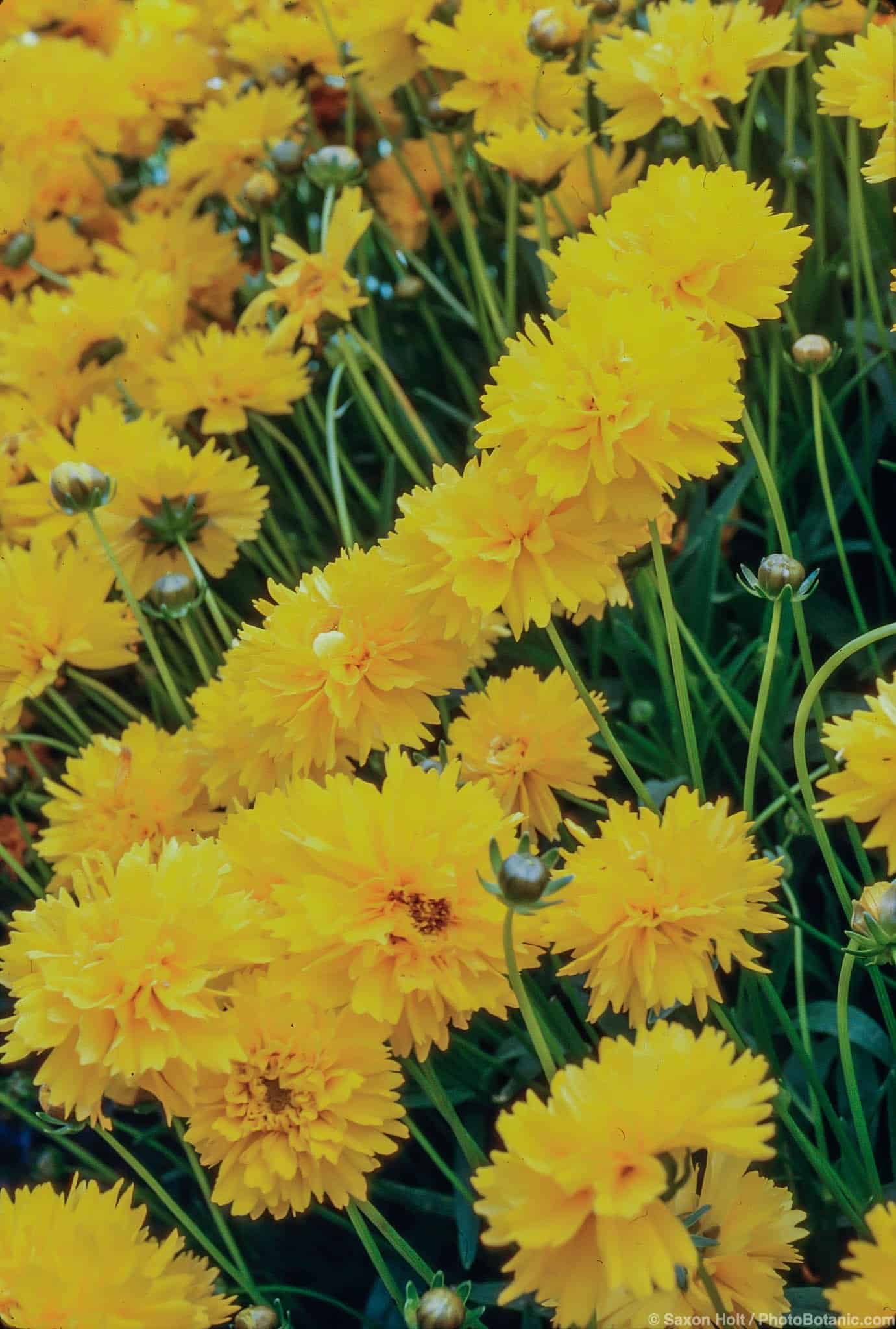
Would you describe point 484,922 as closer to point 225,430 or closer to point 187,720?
point 187,720

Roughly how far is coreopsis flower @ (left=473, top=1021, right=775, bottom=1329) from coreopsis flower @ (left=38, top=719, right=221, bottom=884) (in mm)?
433

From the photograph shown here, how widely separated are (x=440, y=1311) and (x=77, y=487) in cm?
60

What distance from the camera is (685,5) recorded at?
1.08 m

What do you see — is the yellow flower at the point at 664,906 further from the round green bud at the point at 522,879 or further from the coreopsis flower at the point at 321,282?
the coreopsis flower at the point at 321,282

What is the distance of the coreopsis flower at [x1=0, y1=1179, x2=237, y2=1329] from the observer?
653mm

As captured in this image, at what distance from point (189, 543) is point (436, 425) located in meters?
0.35

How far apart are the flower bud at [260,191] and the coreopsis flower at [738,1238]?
1.01 meters

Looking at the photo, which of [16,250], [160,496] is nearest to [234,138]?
[16,250]

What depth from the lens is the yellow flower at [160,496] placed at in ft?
3.60

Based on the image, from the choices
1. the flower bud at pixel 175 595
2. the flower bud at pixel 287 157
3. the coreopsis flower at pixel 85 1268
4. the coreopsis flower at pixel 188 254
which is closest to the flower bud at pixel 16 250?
the coreopsis flower at pixel 188 254

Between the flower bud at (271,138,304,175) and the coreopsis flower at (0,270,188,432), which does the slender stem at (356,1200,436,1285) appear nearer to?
the coreopsis flower at (0,270,188,432)

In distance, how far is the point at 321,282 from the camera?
114 cm

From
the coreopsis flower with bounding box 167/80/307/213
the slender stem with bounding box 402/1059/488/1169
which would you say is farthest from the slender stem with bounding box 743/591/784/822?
the coreopsis flower with bounding box 167/80/307/213

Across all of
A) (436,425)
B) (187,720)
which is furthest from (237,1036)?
(436,425)
